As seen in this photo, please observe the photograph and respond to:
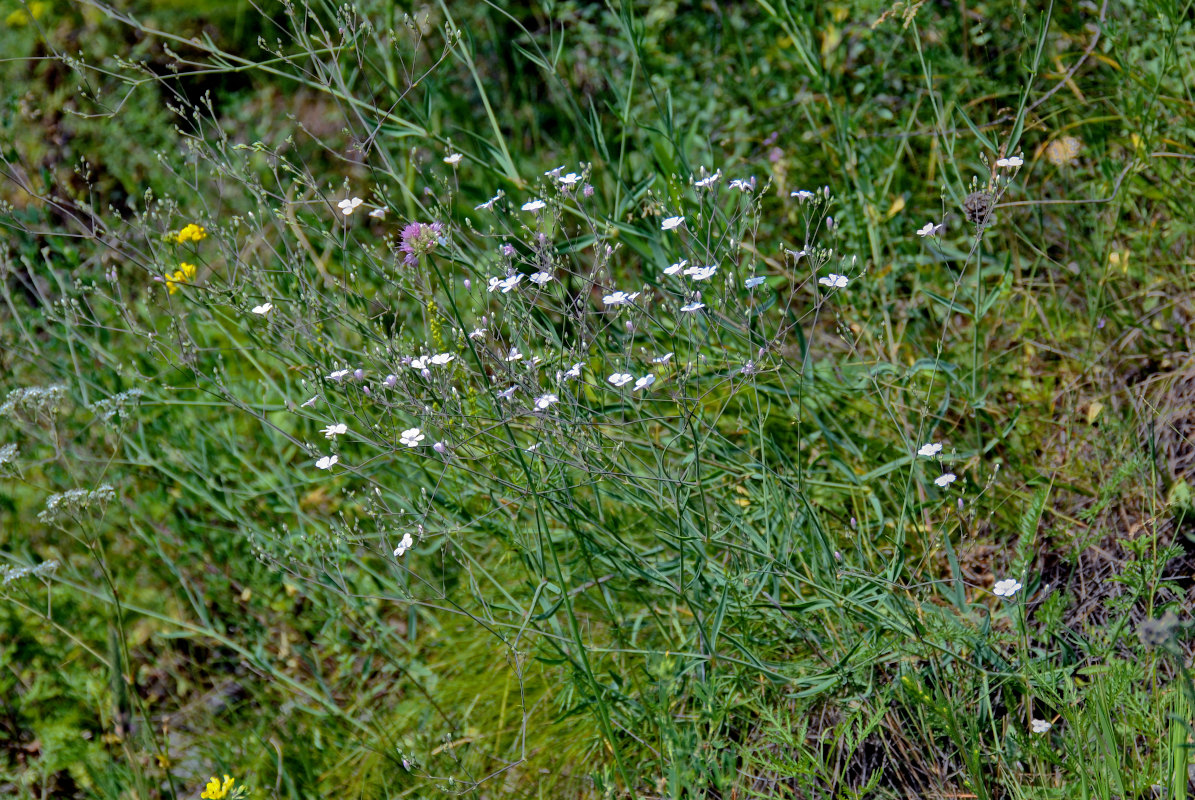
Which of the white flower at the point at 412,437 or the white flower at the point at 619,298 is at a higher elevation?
the white flower at the point at 619,298

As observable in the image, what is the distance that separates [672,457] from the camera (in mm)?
2572

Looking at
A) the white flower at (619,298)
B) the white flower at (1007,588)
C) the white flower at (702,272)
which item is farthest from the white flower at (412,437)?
the white flower at (1007,588)

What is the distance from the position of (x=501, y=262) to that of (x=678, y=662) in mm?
884

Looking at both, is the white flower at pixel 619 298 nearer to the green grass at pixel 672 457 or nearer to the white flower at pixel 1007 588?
the green grass at pixel 672 457

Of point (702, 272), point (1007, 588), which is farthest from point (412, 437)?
point (1007, 588)

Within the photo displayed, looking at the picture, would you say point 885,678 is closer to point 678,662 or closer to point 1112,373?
point 678,662

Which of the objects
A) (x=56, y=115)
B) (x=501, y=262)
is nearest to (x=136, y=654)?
(x=501, y=262)

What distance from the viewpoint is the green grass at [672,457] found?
6.45 ft

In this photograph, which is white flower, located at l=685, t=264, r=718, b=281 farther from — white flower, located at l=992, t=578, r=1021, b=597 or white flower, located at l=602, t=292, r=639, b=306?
white flower, located at l=992, t=578, r=1021, b=597

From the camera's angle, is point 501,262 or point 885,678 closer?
point 501,262

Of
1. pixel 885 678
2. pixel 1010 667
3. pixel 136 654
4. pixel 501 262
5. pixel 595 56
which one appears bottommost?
pixel 136 654

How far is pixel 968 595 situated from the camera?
8.01 feet

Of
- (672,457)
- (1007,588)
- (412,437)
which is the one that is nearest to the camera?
(1007,588)

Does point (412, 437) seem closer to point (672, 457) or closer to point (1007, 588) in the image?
point (672, 457)
